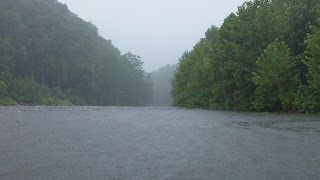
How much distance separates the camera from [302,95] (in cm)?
2481

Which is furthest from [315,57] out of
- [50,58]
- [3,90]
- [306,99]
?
[50,58]

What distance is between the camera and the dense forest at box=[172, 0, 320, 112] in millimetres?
24922

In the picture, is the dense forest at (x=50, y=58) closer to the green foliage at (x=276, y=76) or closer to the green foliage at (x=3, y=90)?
the green foliage at (x=3, y=90)

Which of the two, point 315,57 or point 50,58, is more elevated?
point 50,58

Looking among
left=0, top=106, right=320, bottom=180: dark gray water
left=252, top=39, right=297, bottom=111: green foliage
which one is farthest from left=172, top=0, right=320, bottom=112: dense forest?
left=0, top=106, right=320, bottom=180: dark gray water

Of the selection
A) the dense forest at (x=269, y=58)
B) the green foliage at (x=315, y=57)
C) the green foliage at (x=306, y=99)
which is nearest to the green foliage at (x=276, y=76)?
the dense forest at (x=269, y=58)

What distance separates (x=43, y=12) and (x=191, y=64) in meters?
38.9

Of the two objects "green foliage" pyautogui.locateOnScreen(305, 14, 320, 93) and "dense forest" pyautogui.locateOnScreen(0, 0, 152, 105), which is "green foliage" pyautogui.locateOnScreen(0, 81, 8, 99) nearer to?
"dense forest" pyautogui.locateOnScreen(0, 0, 152, 105)

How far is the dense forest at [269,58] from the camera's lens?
24922 millimetres

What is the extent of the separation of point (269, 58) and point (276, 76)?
4.82 ft

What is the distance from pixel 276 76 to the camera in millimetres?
26172

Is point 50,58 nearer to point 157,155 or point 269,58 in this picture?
point 269,58

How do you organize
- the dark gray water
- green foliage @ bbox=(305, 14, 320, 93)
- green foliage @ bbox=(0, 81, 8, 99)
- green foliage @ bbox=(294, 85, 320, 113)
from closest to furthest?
the dark gray water → green foliage @ bbox=(305, 14, 320, 93) → green foliage @ bbox=(294, 85, 320, 113) → green foliage @ bbox=(0, 81, 8, 99)

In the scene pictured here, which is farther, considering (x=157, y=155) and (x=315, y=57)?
(x=315, y=57)
